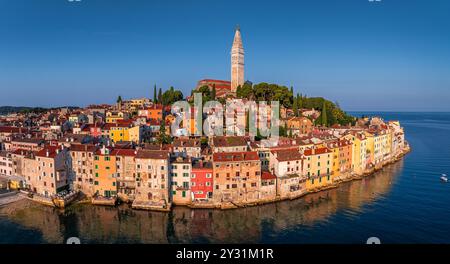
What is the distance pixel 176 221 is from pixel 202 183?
1.87 metres

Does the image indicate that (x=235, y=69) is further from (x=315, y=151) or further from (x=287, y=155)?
(x=287, y=155)

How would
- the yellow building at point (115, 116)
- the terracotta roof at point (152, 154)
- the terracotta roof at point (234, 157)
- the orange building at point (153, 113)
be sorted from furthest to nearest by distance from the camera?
the orange building at point (153, 113) < the yellow building at point (115, 116) < the terracotta roof at point (234, 157) < the terracotta roof at point (152, 154)

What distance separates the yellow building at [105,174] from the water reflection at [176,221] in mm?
839

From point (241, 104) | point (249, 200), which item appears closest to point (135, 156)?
point (249, 200)

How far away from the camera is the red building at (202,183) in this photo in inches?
502

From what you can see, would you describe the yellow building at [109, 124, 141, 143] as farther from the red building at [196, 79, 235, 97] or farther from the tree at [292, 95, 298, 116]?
the red building at [196, 79, 235, 97]

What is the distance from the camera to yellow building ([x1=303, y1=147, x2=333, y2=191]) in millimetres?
15117

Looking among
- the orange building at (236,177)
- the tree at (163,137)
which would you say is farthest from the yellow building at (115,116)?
the orange building at (236,177)

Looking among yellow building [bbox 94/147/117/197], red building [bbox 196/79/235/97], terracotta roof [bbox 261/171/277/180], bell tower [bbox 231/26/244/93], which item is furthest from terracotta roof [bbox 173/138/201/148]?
bell tower [bbox 231/26/244/93]

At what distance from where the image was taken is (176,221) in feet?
37.8

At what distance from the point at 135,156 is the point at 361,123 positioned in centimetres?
2323

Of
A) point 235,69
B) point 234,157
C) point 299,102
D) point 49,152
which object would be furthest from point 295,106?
point 49,152

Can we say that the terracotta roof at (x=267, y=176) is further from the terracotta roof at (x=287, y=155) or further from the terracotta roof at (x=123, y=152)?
the terracotta roof at (x=123, y=152)

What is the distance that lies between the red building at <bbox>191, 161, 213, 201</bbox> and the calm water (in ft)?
2.27
